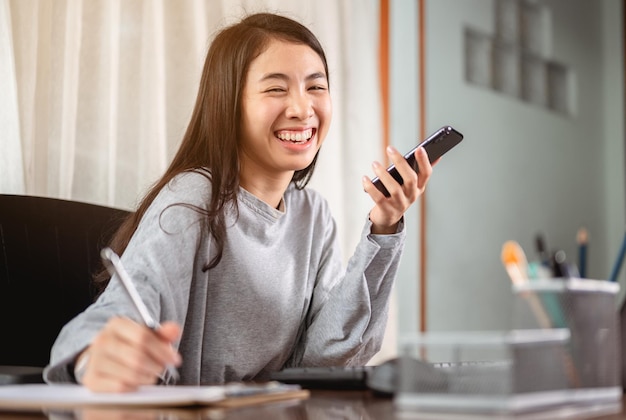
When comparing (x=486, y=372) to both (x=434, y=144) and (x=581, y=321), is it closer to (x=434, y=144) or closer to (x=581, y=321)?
(x=581, y=321)

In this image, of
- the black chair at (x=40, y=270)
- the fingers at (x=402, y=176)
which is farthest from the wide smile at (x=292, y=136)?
Answer: the black chair at (x=40, y=270)

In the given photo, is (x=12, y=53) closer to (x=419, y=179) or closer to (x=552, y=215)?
(x=419, y=179)

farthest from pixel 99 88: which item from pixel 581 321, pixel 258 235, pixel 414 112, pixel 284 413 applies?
pixel 414 112

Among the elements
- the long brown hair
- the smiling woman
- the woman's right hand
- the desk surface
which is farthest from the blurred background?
the desk surface

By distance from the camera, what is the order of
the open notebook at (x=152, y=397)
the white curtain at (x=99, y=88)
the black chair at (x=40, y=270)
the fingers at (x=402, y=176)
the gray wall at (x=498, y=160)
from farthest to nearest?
1. the gray wall at (x=498, y=160)
2. the white curtain at (x=99, y=88)
3. the black chair at (x=40, y=270)
4. the fingers at (x=402, y=176)
5. the open notebook at (x=152, y=397)

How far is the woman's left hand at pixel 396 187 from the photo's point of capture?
1.17 metres

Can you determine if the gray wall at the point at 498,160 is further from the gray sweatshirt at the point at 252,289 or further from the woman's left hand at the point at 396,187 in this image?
the woman's left hand at the point at 396,187

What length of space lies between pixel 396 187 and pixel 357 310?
0.66 feet

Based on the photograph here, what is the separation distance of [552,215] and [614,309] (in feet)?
11.0

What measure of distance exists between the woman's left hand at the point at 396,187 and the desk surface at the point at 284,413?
1.43 ft

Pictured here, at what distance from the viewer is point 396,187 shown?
119 centimetres

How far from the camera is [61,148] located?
5.72ft

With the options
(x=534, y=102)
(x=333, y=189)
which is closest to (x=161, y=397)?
(x=333, y=189)

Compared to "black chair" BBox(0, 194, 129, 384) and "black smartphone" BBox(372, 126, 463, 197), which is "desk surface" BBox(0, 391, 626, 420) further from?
"black chair" BBox(0, 194, 129, 384)
